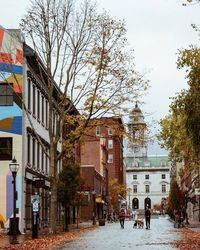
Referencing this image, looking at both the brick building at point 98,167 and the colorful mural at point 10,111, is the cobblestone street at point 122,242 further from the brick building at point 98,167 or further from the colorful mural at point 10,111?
the brick building at point 98,167

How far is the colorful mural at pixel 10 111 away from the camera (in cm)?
4234

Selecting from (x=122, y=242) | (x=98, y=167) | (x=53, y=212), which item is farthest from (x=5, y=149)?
(x=98, y=167)

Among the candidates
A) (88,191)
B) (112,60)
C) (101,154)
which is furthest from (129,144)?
(101,154)

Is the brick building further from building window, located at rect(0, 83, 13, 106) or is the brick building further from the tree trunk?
the tree trunk

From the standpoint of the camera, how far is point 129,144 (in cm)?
3912

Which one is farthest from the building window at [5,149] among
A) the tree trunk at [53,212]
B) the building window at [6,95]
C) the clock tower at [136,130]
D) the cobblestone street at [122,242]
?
the clock tower at [136,130]

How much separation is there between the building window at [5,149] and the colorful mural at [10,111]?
27 cm

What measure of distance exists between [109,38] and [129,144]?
6.58 meters

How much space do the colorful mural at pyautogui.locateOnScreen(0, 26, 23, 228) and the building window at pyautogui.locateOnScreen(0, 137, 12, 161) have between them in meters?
0.27

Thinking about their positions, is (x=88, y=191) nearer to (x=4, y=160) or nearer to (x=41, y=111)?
(x=41, y=111)

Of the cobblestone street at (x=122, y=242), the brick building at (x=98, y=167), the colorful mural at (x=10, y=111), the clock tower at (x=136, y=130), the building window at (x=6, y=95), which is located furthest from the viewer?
the brick building at (x=98, y=167)

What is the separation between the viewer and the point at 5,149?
43.6 m

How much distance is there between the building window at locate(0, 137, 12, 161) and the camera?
4353cm

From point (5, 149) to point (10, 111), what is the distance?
2.63 m
